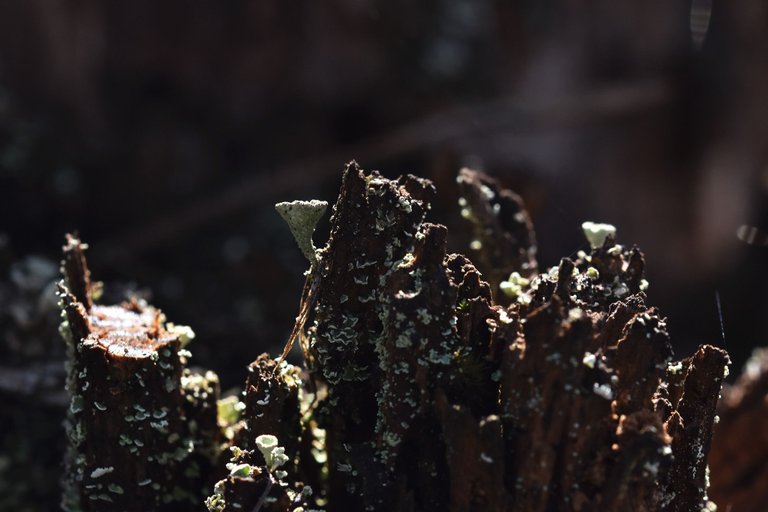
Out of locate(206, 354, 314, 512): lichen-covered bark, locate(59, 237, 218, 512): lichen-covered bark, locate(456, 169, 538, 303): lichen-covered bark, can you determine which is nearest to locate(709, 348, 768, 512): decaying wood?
locate(456, 169, 538, 303): lichen-covered bark

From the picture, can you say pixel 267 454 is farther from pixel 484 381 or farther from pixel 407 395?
pixel 484 381

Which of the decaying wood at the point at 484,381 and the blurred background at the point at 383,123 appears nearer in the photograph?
the decaying wood at the point at 484,381

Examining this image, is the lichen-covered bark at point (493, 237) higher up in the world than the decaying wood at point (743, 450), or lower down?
higher up

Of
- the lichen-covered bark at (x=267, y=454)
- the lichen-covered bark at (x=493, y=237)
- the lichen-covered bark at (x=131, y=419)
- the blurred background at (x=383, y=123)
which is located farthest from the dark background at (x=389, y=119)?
the lichen-covered bark at (x=267, y=454)

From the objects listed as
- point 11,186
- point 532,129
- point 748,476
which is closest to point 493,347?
point 748,476

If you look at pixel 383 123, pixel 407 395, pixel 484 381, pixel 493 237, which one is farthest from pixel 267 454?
pixel 383 123

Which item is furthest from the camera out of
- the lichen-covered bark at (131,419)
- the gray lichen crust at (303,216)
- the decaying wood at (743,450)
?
the decaying wood at (743,450)

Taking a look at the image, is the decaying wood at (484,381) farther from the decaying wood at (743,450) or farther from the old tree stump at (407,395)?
the decaying wood at (743,450)

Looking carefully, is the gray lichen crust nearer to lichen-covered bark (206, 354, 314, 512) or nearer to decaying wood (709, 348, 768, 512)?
lichen-covered bark (206, 354, 314, 512)
